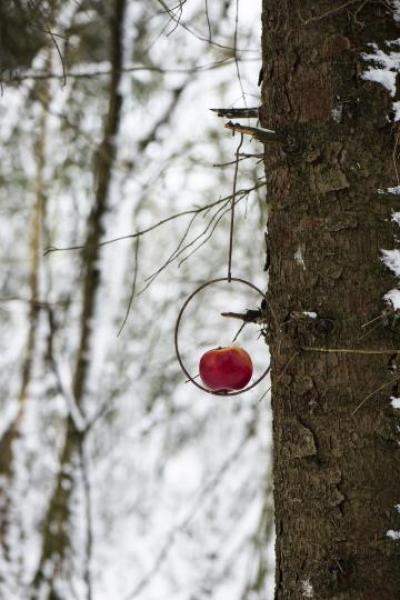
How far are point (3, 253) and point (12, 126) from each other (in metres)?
2.19

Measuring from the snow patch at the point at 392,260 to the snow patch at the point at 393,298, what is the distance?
0.03 metres

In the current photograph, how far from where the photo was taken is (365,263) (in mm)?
1135

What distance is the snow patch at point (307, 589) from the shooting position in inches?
44.1

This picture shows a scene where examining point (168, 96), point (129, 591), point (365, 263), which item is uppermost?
point (168, 96)

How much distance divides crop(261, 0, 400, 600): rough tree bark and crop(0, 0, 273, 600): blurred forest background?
1919 mm

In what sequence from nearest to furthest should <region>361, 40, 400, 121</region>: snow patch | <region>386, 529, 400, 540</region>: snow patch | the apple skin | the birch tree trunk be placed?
<region>386, 529, 400, 540</region>: snow patch
<region>361, 40, 400, 121</region>: snow patch
the apple skin
the birch tree trunk

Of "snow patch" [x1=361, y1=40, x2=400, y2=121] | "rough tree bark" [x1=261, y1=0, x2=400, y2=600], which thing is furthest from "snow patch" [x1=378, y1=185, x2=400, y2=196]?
"snow patch" [x1=361, y1=40, x2=400, y2=121]

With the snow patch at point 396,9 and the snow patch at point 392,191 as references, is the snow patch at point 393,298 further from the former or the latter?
the snow patch at point 396,9

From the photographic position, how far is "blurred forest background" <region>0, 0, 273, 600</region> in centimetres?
381

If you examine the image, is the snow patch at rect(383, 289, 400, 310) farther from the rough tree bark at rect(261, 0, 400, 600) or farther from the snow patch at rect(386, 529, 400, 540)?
the snow patch at rect(386, 529, 400, 540)

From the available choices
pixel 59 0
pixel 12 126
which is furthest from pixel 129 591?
pixel 59 0

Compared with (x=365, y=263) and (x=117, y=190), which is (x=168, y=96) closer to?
(x=117, y=190)

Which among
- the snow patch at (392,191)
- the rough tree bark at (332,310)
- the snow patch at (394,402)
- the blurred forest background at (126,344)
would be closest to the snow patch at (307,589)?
the rough tree bark at (332,310)

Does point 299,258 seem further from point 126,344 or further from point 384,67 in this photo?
point 126,344
